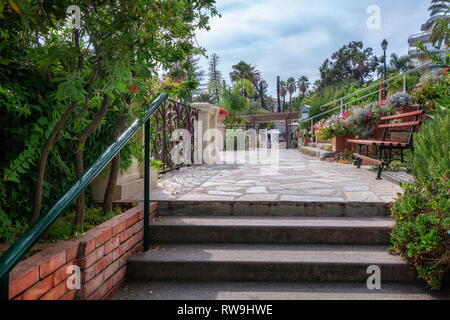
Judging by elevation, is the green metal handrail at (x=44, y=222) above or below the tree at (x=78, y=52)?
below

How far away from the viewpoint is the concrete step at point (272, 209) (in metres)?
2.68

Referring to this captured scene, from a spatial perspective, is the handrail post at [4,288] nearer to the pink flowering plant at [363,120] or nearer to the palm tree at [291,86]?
the pink flowering plant at [363,120]

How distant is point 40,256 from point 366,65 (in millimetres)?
48831

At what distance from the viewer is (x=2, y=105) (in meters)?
1.65

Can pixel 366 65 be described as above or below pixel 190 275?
above

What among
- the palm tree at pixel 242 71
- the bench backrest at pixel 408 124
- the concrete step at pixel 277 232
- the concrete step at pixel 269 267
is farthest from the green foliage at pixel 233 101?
the palm tree at pixel 242 71

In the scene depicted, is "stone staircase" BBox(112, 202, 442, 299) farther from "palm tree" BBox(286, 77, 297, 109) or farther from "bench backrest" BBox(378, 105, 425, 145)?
"palm tree" BBox(286, 77, 297, 109)

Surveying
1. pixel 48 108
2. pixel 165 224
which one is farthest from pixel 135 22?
pixel 165 224

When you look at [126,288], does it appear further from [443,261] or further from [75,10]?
[443,261]

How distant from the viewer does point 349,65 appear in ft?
144

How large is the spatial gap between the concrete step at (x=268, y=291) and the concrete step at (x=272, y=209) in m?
0.76

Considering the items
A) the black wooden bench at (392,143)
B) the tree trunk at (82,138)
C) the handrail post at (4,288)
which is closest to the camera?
the handrail post at (4,288)
